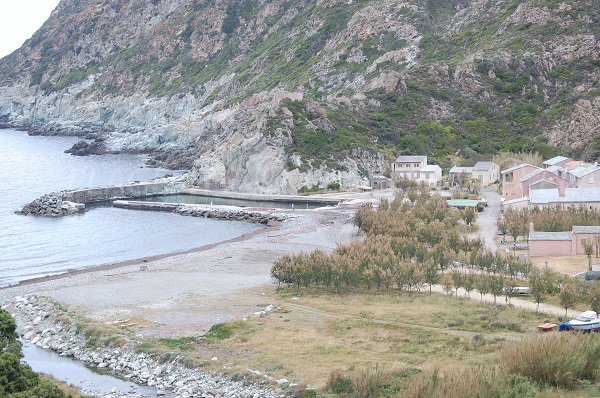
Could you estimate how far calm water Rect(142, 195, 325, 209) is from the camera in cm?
8669

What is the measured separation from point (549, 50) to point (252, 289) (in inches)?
3194

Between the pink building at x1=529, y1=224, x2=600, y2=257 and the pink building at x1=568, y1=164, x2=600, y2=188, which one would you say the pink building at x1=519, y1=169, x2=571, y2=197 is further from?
the pink building at x1=529, y1=224, x2=600, y2=257

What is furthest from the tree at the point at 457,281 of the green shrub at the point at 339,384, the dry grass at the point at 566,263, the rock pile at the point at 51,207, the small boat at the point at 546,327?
the rock pile at the point at 51,207

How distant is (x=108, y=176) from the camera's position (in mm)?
119375

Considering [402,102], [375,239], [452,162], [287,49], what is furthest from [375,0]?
[375,239]

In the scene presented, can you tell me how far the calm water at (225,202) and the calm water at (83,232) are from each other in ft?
24.2

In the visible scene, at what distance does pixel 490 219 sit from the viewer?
66.1 meters

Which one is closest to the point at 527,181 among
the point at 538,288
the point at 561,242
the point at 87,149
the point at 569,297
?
the point at 561,242

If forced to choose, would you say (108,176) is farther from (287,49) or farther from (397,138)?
(287,49)

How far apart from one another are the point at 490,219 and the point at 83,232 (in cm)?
3786

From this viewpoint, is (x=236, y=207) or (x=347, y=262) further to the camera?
(x=236, y=207)

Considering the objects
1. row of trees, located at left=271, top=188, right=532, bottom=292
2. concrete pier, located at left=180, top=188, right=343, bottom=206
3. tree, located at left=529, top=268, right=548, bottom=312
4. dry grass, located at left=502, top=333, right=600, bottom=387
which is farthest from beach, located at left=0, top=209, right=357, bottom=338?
dry grass, located at left=502, top=333, right=600, bottom=387

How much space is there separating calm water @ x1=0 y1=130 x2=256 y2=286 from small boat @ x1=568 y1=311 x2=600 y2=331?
38.0 metres

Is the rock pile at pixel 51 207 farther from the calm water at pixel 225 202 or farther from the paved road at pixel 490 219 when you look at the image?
the paved road at pixel 490 219
